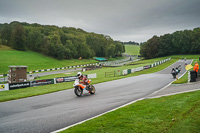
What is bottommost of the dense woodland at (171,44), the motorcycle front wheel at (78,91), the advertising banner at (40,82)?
the advertising banner at (40,82)

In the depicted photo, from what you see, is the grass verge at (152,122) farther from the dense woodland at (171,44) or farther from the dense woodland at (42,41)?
the dense woodland at (171,44)

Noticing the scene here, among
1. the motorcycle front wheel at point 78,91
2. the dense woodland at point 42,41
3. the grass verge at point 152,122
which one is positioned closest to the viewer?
the grass verge at point 152,122

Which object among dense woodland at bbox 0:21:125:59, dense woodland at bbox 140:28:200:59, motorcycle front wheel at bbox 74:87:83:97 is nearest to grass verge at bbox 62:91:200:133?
motorcycle front wheel at bbox 74:87:83:97

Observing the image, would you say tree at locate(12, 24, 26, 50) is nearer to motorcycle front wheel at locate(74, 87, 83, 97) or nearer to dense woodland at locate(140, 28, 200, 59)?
dense woodland at locate(140, 28, 200, 59)

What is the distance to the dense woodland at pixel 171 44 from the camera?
9519 centimetres

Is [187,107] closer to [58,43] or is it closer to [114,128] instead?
[114,128]

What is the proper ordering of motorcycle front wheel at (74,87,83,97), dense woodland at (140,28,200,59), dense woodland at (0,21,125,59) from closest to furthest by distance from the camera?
motorcycle front wheel at (74,87,83,97), dense woodland at (0,21,125,59), dense woodland at (140,28,200,59)

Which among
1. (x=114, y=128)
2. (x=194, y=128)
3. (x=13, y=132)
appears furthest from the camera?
(x=13, y=132)

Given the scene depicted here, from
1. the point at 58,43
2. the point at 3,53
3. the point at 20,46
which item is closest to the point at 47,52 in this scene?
the point at 58,43

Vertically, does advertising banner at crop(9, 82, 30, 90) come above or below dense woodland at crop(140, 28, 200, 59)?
below

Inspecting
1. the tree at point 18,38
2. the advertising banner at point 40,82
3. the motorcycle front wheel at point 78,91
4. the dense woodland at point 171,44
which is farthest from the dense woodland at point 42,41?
the motorcycle front wheel at point 78,91

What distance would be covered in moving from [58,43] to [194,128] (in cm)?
8184

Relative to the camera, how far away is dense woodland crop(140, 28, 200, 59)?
95188 millimetres

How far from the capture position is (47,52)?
81.7m
